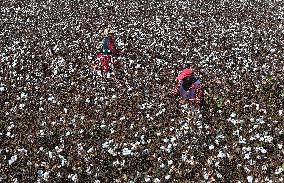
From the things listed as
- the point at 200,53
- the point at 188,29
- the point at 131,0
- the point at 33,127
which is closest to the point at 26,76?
the point at 33,127

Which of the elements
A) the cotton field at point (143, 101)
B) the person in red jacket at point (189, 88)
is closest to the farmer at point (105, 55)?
the cotton field at point (143, 101)

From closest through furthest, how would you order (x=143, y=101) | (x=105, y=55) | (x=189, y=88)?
(x=189, y=88)
(x=143, y=101)
(x=105, y=55)

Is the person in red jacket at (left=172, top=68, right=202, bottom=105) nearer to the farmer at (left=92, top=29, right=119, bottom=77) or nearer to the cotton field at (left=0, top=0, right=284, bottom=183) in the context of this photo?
the cotton field at (left=0, top=0, right=284, bottom=183)

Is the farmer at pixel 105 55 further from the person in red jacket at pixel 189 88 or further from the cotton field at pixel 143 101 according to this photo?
the person in red jacket at pixel 189 88

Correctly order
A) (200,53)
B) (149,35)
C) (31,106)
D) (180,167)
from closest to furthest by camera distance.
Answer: (180,167) → (31,106) → (200,53) → (149,35)

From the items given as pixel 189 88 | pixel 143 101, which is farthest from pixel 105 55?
pixel 189 88

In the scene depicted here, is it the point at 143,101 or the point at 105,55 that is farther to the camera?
the point at 105,55

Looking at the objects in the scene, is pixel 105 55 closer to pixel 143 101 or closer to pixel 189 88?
pixel 143 101

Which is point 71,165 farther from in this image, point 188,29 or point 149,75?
point 188,29

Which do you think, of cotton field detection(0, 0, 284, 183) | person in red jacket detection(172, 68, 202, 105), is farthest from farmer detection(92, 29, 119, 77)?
person in red jacket detection(172, 68, 202, 105)
